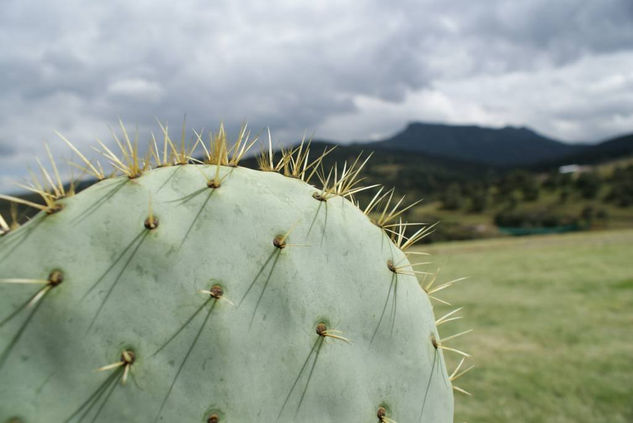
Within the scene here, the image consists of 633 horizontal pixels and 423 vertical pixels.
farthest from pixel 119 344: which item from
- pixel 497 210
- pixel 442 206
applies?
pixel 442 206

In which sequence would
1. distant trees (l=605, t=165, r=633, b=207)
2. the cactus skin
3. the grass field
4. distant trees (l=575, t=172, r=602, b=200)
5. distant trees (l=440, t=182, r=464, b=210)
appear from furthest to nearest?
distant trees (l=440, t=182, r=464, b=210) < distant trees (l=575, t=172, r=602, b=200) < distant trees (l=605, t=165, r=633, b=207) < the grass field < the cactus skin

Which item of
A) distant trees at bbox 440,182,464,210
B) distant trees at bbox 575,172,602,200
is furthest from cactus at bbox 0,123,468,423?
distant trees at bbox 440,182,464,210

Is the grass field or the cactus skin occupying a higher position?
the cactus skin

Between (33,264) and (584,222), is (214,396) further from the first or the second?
(584,222)

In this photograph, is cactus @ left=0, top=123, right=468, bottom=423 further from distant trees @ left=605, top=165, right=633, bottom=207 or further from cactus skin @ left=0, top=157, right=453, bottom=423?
distant trees @ left=605, top=165, right=633, bottom=207

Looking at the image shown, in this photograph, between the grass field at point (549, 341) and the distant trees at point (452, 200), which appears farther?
the distant trees at point (452, 200)

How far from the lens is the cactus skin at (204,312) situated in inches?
32.2

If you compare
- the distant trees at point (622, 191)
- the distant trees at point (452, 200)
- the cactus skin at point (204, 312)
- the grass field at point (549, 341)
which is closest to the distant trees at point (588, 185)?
the distant trees at point (622, 191)

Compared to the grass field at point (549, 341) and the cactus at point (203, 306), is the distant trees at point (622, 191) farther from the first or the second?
the cactus at point (203, 306)

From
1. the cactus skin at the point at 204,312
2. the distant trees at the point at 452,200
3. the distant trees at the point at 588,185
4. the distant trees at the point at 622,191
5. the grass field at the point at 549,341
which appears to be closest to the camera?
the cactus skin at the point at 204,312

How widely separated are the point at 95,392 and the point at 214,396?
0.21 m

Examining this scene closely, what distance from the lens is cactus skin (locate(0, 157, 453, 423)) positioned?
2.68ft

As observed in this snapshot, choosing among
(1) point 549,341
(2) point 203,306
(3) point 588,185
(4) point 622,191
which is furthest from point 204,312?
(3) point 588,185

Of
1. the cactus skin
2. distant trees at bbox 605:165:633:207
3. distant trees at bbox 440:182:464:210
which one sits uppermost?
the cactus skin
